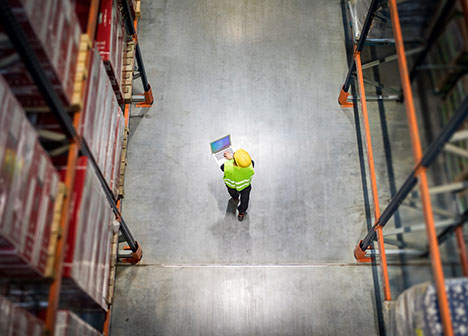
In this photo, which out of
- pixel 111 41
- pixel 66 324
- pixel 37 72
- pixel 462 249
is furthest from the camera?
pixel 111 41

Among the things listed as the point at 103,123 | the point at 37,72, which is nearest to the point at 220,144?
the point at 103,123

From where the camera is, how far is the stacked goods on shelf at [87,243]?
5.28 m

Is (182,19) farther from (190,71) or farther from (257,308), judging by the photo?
(257,308)

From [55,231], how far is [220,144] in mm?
4137

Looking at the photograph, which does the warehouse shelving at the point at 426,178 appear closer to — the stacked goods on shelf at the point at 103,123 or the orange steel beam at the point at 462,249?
the orange steel beam at the point at 462,249

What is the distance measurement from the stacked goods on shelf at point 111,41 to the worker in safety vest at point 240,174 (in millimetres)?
2057

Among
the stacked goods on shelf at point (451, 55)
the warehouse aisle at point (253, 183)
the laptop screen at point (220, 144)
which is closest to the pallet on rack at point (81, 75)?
the laptop screen at point (220, 144)

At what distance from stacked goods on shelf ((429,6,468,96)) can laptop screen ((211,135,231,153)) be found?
3.68 m

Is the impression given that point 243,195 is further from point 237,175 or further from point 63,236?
point 63,236

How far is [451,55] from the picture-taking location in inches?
242

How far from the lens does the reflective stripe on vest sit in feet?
25.2

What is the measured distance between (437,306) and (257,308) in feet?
11.1

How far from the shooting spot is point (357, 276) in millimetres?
8109

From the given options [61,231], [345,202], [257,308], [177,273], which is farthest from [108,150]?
[345,202]
